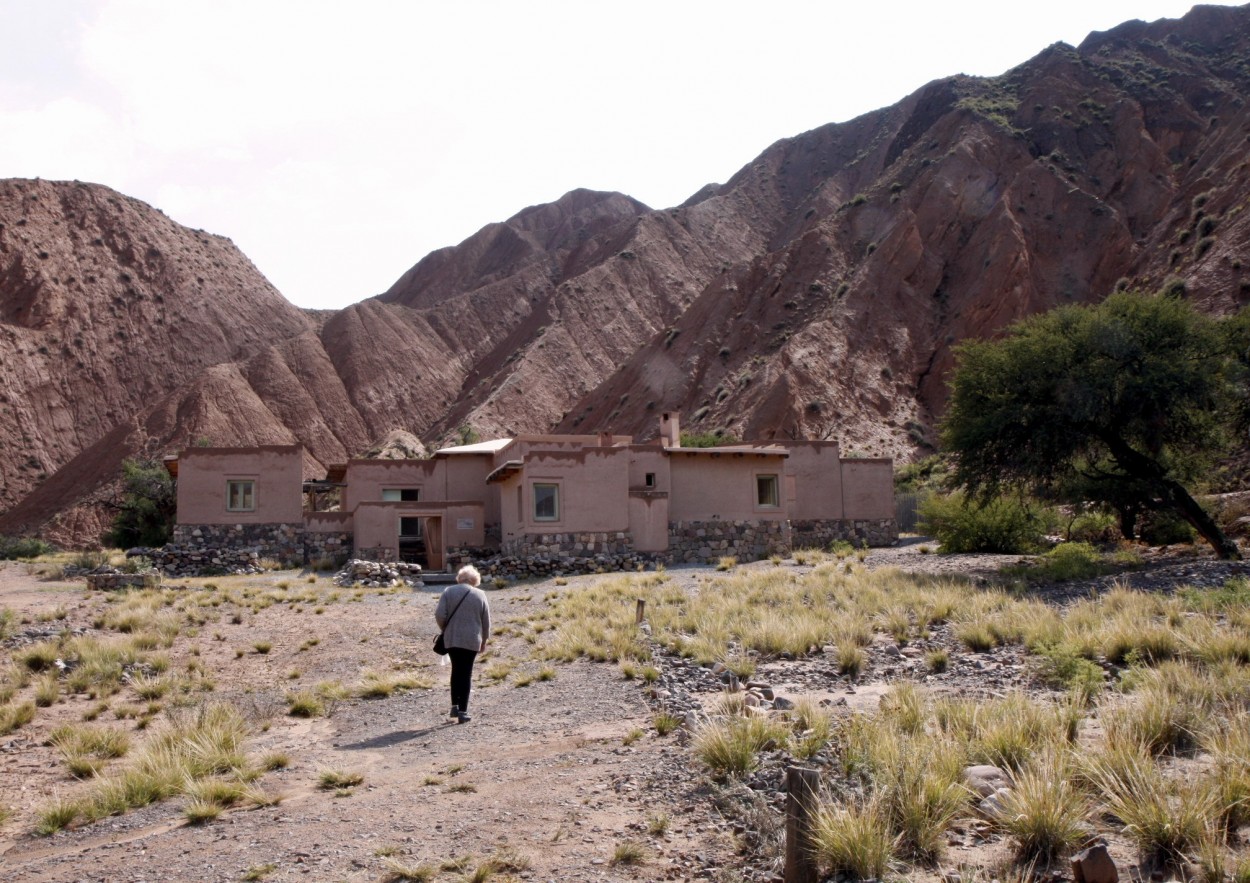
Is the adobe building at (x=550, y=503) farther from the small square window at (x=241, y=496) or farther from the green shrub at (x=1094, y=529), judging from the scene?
the green shrub at (x=1094, y=529)

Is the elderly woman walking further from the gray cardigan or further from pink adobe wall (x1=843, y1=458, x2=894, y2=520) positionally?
pink adobe wall (x1=843, y1=458, x2=894, y2=520)

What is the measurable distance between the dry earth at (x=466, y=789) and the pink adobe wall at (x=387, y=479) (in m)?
20.7

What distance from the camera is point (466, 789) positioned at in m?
8.76

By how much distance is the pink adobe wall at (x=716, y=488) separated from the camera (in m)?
33.0

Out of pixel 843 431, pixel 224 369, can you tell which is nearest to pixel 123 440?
pixel 224 369

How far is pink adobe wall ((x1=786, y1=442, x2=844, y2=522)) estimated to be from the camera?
3844 centimetres

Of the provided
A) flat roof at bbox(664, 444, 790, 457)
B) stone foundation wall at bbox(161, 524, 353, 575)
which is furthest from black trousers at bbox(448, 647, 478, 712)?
stone foundation wall at bbox(161, 524, 353, 575)

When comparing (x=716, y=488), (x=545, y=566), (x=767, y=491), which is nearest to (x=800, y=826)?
(x=545, y=566)

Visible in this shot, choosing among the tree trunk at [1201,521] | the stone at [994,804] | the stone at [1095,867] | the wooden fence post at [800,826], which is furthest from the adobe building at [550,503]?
the stone at [1095,867]

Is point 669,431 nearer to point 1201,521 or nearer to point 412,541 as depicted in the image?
point 412,541

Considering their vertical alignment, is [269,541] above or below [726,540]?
above

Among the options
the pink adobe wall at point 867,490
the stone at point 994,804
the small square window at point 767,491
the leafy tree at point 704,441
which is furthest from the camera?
the leafy tree at point 704,441

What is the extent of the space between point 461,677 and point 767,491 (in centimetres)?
2348

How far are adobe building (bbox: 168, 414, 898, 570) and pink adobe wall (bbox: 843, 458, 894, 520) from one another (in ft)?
0.12
